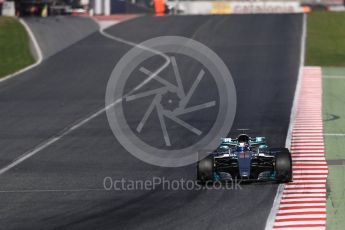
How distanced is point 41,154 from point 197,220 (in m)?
11.0

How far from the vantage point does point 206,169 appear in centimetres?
2144

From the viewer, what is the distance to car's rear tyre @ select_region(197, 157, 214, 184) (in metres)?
21.4

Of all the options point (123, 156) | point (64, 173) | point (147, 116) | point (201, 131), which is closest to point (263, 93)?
point (147, 116)

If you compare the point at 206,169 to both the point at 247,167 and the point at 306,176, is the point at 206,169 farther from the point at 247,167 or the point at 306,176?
the point at 306,176

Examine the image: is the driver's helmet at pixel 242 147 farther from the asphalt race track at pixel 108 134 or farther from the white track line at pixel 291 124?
the white track line at pixel 291 124

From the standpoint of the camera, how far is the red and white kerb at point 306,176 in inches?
699

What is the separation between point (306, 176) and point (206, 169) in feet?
8.93

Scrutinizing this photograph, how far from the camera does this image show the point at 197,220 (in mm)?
17797

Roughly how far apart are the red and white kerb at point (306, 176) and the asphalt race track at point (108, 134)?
487 millimetres

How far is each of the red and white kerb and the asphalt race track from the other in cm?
49

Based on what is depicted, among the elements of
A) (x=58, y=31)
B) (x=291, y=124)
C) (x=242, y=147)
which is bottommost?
(x=291, y=124)

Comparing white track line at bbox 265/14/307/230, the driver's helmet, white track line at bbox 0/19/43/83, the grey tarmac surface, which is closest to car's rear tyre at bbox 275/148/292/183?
white track line at bbox 265/14/307/230

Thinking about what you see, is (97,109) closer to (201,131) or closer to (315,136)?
(201,131)

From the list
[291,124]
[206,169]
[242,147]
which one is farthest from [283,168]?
[291,124]
